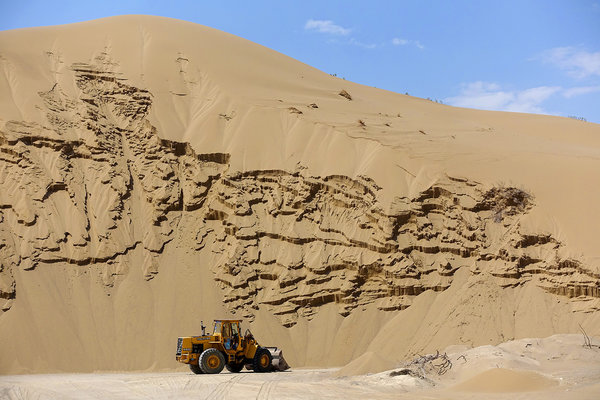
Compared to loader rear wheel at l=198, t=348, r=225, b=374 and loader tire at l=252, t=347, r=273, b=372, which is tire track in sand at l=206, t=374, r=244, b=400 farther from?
loader tire at l=252, t=347, r=273, b=372

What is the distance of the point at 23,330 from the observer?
22109 millimetres

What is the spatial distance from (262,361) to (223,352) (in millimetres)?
1234

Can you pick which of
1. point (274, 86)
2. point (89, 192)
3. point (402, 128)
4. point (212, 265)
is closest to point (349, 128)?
point (402, 128)

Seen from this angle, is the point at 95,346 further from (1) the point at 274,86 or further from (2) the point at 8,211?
(1) the point at 274,86

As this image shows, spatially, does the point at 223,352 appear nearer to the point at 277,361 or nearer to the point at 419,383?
the point at 277,361

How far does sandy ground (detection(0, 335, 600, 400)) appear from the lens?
14266 mm

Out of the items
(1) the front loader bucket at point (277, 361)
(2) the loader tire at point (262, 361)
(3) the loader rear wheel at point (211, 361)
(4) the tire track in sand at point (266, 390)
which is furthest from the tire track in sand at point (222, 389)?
(1) the front loader bucket at point (277, 361)

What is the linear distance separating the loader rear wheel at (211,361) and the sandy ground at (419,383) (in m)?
0.99

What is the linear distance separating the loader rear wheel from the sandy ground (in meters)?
0.99

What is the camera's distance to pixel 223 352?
19.9m

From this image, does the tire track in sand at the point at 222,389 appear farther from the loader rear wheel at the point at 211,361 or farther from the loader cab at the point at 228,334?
the loader cab at the point at 228,334

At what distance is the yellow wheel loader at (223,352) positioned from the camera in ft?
63.7

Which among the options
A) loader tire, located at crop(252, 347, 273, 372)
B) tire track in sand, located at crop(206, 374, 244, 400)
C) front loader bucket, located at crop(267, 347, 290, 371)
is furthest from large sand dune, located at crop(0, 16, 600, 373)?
tire track in sand, located at crop(206, 374, 244, 400)

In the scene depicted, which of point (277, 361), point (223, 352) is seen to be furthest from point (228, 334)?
point (277, 361)
